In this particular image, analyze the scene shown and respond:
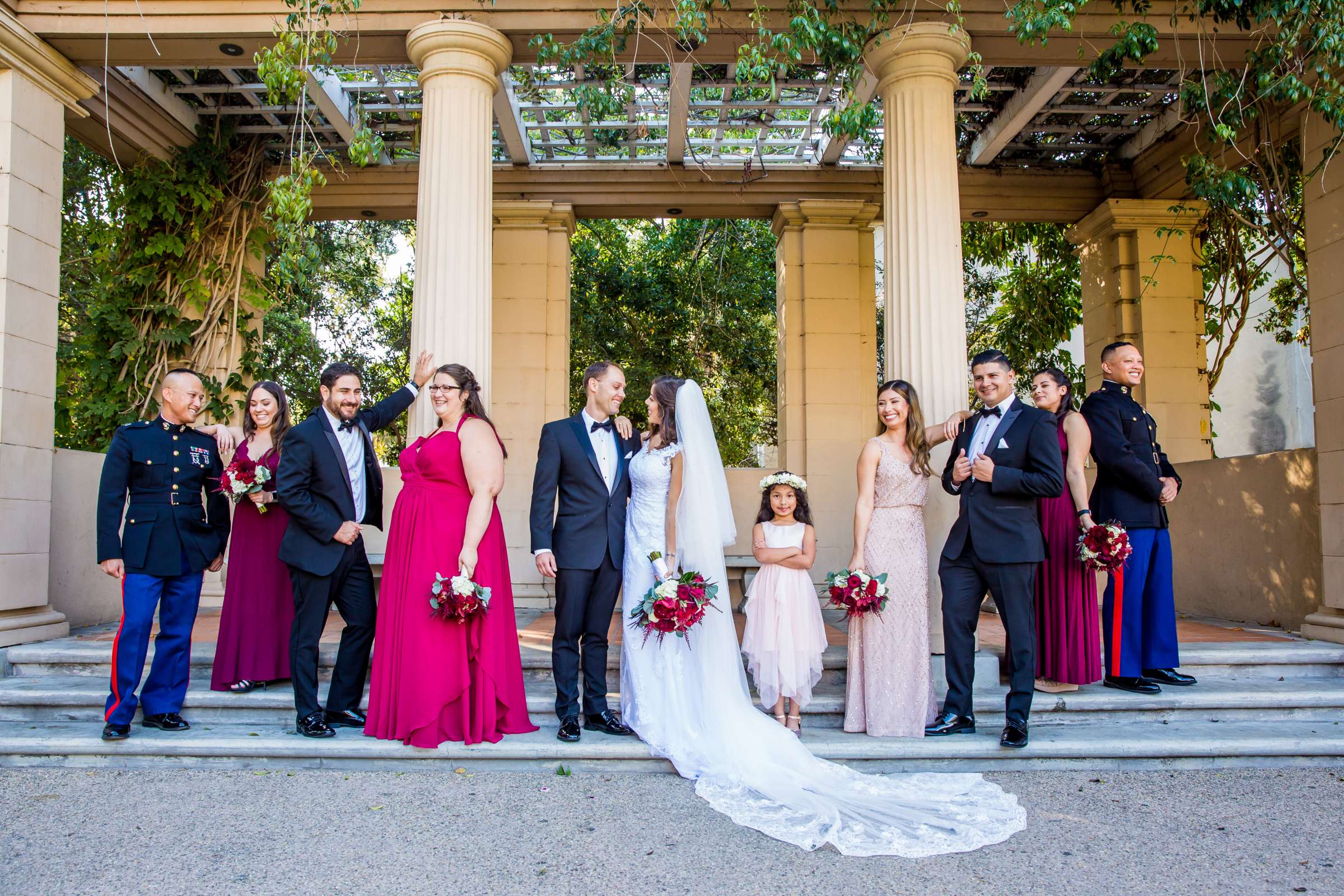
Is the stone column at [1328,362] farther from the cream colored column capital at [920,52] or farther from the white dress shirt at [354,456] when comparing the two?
the white dress shirt at [354,456]

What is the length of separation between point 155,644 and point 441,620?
157 cm

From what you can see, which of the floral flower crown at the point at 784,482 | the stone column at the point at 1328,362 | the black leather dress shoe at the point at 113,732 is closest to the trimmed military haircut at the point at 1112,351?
the stone column at the point at 1328,362

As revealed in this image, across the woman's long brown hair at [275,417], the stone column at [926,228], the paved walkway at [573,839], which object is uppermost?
the stone column at [926,228]

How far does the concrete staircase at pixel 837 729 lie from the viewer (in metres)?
4.32

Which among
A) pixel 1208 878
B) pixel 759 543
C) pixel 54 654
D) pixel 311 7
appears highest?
pixel 311 7

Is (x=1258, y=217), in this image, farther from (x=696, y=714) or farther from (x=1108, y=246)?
(x=696, y=714)

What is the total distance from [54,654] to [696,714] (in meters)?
4.13

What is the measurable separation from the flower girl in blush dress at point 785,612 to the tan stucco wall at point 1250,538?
4402mm

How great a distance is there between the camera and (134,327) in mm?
8484

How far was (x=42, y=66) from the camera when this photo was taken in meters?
6.25

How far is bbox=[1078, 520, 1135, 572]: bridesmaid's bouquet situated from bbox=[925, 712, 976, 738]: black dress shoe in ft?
3.53

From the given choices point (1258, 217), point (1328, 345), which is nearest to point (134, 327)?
point (1328, 345)

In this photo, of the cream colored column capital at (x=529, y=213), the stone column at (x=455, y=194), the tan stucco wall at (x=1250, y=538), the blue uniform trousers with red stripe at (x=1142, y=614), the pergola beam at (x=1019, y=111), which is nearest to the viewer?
the blue uniform trousers with red stripe at (x=1142, y=614)

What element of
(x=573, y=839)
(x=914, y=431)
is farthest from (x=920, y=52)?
(x=573, y=839)
